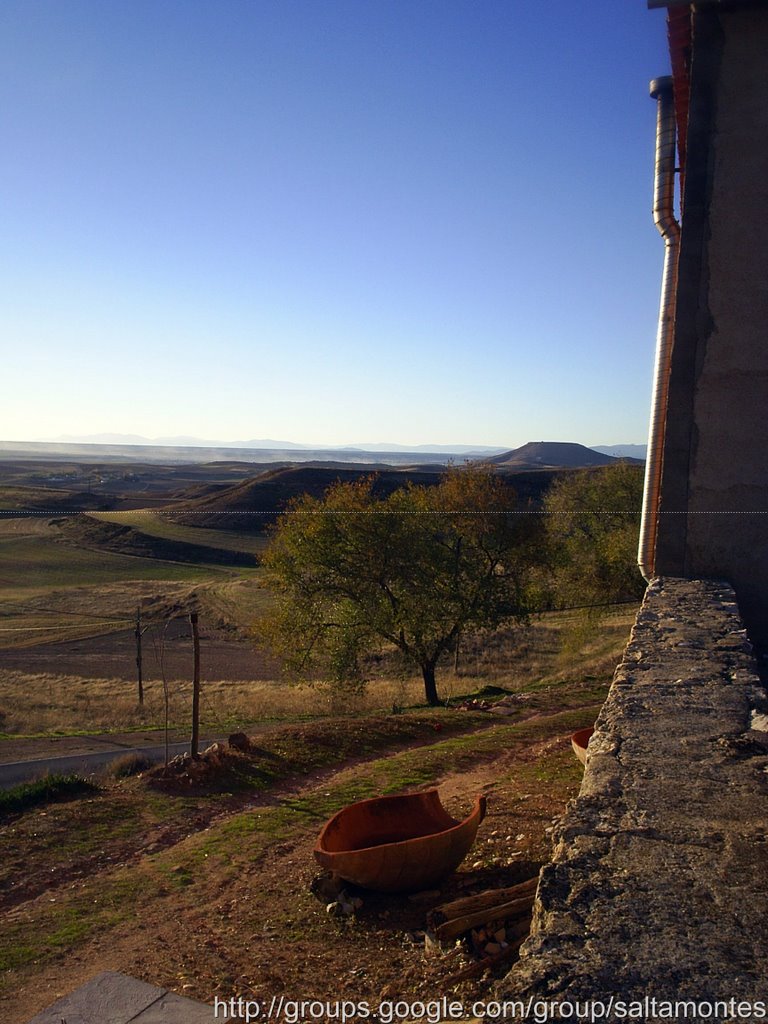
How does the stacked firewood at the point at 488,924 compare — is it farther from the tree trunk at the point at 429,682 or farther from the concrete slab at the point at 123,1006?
the tree trunk at the point at 429,682

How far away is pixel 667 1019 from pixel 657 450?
8.32m

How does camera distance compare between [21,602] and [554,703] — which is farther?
[21,602]

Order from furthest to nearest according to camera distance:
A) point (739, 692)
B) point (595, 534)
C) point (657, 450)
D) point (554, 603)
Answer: point (595, 534)
point (554, 603)
point (657, 450)
point (739, 692)

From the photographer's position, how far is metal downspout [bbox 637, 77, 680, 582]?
9938mm

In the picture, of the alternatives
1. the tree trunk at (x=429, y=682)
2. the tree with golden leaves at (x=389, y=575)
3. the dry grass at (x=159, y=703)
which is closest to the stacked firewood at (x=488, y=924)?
the dry grass at (x=159, y=703)

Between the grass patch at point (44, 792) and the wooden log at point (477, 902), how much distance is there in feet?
27.6

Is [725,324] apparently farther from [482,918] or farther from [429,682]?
[429,682]

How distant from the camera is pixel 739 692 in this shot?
5648 mm

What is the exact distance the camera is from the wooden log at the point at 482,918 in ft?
16.7

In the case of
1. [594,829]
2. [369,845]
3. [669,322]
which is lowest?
[369,845]

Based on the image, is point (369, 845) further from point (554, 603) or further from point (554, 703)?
point (554, 603)

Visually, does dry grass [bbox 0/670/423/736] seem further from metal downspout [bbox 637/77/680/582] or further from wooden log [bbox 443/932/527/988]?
wooden log [bbox 443/932/527/988]

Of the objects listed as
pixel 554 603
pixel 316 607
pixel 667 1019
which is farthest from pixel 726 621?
pixel 554 603

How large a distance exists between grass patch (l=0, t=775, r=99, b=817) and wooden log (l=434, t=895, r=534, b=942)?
28.0 ft
